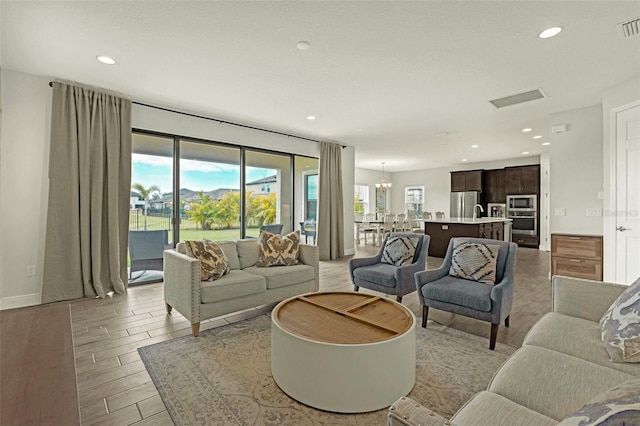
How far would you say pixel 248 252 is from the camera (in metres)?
3.75

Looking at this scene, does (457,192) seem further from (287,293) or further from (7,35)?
(7,35)

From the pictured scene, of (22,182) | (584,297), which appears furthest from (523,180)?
(22,182)

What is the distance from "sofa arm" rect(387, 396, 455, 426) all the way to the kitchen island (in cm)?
661

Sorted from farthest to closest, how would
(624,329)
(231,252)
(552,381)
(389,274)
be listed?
(231,252) → (389,274) → (624,329) → (552,381)

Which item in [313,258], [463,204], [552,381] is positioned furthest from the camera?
[463,204]

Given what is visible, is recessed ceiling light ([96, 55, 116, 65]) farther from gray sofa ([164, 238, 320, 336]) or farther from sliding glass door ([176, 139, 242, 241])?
gray sofa ([164, 238, 320, 336])

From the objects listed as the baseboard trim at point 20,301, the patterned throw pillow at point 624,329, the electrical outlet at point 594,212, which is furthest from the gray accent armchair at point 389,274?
the baseboard trim at point 20,301

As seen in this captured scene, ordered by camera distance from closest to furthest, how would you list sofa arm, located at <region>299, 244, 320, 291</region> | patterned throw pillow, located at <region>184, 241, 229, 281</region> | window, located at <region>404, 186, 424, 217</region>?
patterned throw pillow, located at <region>184, 241, 229, 281</region> < sofa arm, located at <region>299, 244, 320, 291</region> < window, located at <region>404, 186, 424, 217</region>

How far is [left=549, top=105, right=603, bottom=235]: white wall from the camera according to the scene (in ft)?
14.7

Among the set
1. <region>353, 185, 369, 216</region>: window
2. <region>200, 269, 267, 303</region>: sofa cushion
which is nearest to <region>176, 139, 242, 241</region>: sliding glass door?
<region>200, 269, 267, 303</region>: sofa cushion

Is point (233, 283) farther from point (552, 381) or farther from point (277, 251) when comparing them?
point (552, 381)

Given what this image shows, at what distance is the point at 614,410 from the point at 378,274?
2906 mm

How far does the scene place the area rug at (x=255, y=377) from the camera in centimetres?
170

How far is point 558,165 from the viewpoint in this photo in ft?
15.8
